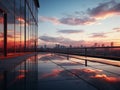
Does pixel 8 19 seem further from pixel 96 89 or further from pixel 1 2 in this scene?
pixel 96 89

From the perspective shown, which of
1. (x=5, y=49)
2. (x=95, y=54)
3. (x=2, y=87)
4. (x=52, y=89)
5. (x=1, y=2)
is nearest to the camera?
(x=52, y=89)

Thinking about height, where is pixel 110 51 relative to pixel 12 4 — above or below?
below

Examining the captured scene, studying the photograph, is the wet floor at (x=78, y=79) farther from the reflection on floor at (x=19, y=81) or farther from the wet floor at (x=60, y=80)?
the reflection on floor at (x=19, y=81)

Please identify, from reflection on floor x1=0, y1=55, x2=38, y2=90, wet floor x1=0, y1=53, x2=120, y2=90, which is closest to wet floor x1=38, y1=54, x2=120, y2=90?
wet floor x1=0, y1=53, x2=120, y2=90

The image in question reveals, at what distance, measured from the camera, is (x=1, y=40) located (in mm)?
13977

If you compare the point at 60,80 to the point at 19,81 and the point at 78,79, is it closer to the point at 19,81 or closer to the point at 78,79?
the point at 78,79

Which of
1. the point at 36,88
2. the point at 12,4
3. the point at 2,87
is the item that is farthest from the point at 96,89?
the point at 12,4

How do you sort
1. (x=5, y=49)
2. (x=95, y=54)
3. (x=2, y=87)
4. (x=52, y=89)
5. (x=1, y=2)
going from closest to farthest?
(x=52, y=89) → (x=2, y=87) → (x=1, y=2) → (x=5, y=49) → (x=95, y=54)

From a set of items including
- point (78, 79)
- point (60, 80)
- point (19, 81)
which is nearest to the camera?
point (19, 81)

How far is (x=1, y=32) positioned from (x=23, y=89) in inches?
376

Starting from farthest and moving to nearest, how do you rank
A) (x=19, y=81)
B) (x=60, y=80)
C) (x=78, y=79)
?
(x=78, y=79)
(x=60, y=80)
(x=19, y=81)

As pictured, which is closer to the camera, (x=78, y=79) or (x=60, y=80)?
(x=60, y=80)

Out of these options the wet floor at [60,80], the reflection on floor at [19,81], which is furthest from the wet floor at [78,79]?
the reflection on floor at [19,81]

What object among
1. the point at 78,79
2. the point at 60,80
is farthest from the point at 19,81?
the point at 78,79
